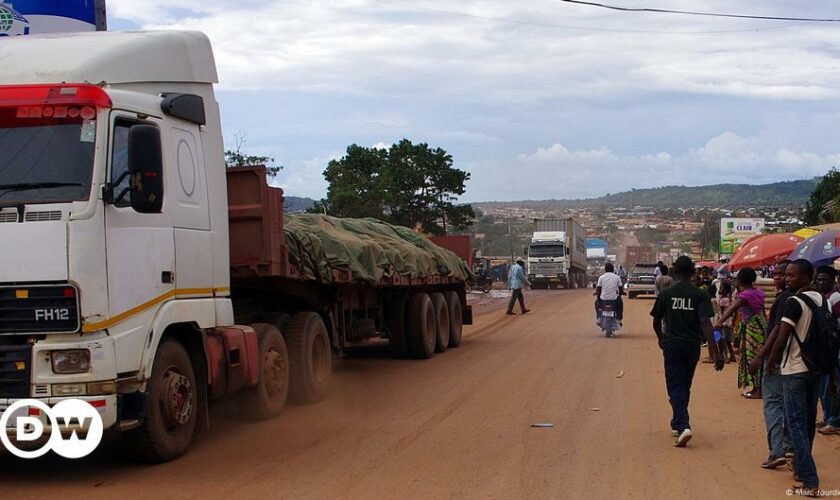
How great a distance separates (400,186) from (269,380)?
3727 centimetres

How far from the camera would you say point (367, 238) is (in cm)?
1483

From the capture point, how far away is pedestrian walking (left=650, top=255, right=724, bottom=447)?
28.7ft

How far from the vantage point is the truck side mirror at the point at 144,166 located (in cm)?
711

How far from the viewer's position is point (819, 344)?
272 inches

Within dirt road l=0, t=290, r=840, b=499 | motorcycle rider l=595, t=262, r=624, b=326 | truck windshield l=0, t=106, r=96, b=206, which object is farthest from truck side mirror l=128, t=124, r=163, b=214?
motorcycle rider l=595, t=262, r=624, b=326

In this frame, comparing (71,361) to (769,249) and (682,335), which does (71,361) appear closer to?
(682,335)

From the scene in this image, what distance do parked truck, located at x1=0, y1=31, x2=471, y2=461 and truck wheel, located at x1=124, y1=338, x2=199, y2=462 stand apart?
2 centimetres

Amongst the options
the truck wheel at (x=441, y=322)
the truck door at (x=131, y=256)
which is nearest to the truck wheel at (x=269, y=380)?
the truck door at (x=131, y=256)

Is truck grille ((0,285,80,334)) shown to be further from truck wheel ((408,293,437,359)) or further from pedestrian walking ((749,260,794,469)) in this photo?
truck wheel ((408,293,437,359))

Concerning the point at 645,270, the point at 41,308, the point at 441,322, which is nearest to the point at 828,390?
the point at 41,308

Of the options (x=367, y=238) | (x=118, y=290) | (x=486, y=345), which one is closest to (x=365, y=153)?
(x=486, y=345)

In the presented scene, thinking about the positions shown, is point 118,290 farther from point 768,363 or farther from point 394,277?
point 394,277

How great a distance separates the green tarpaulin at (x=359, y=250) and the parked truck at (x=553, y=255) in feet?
124

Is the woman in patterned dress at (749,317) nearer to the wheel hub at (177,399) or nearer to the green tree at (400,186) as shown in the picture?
the wheel hub at (177,399)
